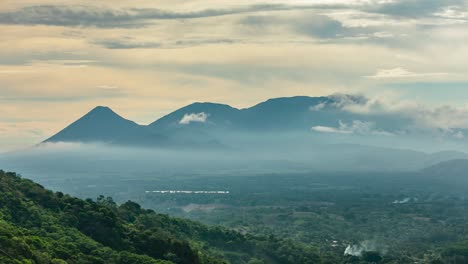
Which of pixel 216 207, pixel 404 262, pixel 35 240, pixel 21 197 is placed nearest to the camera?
pixel 35 240

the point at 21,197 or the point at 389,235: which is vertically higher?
the point at 21,197

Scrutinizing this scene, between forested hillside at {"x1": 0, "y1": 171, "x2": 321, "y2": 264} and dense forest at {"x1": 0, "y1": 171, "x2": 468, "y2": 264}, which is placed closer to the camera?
forested hillside at {"x1": 0, "y1": 171, "x2": 321, "y2": 264}

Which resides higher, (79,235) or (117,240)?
(79,235)

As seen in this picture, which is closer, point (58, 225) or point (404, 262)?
point (58, 225)

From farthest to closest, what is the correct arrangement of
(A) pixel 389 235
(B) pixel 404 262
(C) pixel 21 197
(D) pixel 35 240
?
1. (A) pixel 389 235
2. (B) pixel 404 262
3. (C) pixel 21 197
4. (D) pixel 35 240

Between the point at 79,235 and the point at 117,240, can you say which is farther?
the point at 117,240

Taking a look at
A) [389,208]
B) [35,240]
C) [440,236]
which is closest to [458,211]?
[389,208]

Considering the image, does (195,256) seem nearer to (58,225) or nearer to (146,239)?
(146,239)

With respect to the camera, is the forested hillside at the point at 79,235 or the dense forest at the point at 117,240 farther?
the dense forest at the point at 117,240
